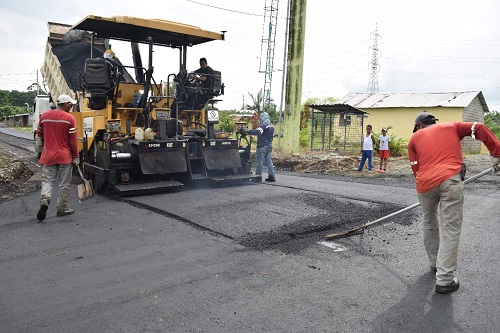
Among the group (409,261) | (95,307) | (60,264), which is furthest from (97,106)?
(409,261)

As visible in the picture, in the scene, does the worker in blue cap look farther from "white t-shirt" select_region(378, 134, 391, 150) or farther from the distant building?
the distant building

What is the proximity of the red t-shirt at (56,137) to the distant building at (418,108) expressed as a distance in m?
21.3

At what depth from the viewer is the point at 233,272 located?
392 centimetres

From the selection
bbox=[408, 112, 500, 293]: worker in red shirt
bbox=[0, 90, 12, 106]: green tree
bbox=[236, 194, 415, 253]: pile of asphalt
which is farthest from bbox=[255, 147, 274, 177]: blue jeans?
bbox=[0, 90, 12, 106]: green tree

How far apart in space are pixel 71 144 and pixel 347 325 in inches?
196

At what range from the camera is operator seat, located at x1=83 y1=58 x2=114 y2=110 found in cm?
786

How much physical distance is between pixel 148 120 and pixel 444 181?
6.20 m

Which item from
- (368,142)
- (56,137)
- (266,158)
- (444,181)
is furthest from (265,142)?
(444,181)

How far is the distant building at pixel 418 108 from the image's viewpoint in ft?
77.1

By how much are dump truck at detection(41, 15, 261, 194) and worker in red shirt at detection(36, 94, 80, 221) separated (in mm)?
1355

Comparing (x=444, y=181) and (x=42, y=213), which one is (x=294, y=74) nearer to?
(x=42, y=213)

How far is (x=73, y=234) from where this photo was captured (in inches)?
205

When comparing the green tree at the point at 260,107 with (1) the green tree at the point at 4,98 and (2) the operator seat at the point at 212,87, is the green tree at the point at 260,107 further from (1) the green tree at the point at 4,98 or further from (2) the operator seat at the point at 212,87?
(1) the green tree at the point at 4,98

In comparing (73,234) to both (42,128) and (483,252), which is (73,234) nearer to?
(42,128)
